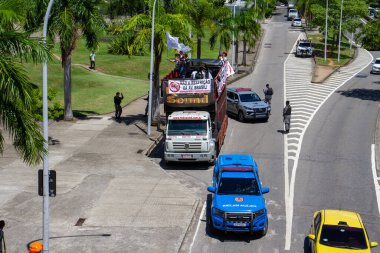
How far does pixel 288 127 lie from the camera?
37562 mm

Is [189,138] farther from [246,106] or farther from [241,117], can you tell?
[241,117]

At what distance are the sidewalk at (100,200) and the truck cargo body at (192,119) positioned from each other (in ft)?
5.30

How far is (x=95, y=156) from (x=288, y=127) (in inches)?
467

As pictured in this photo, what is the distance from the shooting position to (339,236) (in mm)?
18703

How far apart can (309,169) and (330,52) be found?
162 feet

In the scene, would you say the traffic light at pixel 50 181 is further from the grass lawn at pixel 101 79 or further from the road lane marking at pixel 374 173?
the grass lawn at pixel 101 79

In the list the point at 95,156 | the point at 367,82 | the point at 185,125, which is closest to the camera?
the point at 185,125

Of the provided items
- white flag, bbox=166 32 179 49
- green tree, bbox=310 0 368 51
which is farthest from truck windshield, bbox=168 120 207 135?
green tree, bbox=310 0 368 51

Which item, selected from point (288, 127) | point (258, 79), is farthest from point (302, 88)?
point (288, 127)

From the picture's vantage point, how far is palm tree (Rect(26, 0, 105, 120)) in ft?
115

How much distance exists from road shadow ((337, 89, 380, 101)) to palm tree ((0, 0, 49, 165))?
38.2m

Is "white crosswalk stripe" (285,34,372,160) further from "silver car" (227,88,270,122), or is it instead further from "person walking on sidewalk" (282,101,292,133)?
"silver car" (227,88,270,122)

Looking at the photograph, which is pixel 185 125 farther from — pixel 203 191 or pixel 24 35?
pixel 24 35

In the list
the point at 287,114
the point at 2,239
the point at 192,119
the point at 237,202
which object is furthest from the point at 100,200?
the point at 287,114
